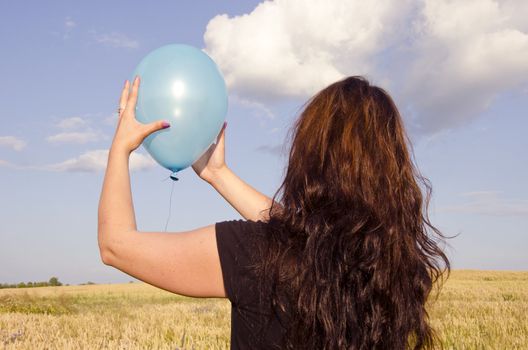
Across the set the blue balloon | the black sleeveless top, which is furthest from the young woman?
the blue balloon

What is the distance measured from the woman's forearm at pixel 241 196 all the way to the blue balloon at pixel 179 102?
0.74 ft

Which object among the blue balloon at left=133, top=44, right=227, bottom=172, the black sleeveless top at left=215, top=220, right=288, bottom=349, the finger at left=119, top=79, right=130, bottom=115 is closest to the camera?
the black sleeveless top at left=215, top=220, right=288, bottom=349

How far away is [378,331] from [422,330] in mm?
400

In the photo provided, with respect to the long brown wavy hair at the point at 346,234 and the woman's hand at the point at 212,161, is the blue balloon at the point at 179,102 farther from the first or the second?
the long brown wavy hair at the point at 346,234

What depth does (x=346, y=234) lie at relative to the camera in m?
2.13

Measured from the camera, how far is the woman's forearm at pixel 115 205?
83.3 inches

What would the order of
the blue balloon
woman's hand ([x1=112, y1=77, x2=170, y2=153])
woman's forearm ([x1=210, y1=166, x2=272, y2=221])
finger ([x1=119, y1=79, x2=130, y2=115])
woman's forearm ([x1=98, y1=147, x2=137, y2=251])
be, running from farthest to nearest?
woman's forearm ([x1=210, y1=166, x2=272, y2=221]), the blue balloon, finger ([x1=119, y1=79, x2=130, y2=115]), woman's hand ([x1=112, y1=77, x2=170, y2=153]), woman's forearm ([x1=98, y1=147, x2=137, y2=251])

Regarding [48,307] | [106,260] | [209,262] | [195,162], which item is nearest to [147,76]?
[195,162]

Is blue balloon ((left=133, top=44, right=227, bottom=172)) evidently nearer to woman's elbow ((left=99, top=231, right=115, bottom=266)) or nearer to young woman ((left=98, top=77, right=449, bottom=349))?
young woman ((left=98, top=77, right=449, bottom=349))

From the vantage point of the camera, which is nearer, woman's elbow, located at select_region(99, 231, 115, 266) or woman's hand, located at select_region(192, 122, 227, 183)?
woman's elbow, located at select_region(99, 231, 115, 266)

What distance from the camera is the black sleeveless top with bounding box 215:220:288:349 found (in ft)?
6.56

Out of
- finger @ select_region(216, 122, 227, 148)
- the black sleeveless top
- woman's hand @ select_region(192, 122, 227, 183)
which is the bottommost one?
the black sleeveless top

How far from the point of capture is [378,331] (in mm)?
2168

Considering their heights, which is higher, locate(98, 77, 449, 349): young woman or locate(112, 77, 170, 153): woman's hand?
locate(112, 77, 170, 153): woman's hand
